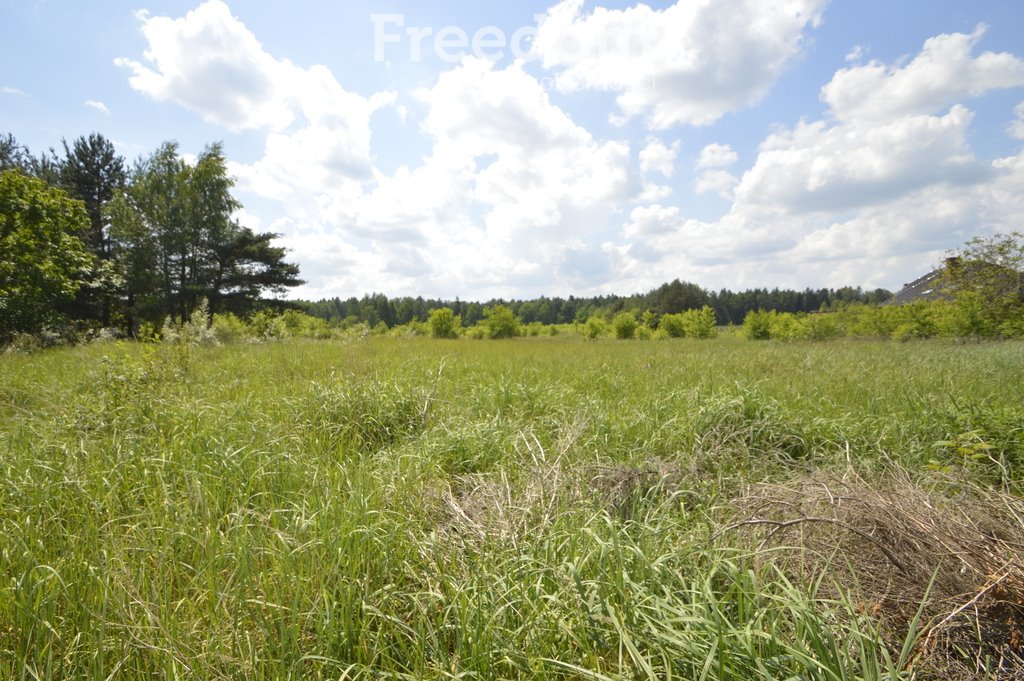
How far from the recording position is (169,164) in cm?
2178

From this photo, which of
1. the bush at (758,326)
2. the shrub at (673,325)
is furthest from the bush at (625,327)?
the bush at (758,326)

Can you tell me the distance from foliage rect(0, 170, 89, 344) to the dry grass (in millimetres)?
17407

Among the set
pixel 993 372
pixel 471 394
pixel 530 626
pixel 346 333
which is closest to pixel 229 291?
pixel 346 333

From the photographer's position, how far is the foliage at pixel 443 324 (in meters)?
30.0

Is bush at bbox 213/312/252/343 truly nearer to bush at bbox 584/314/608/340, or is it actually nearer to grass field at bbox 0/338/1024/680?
grass field at bbox 0/338/1024/680

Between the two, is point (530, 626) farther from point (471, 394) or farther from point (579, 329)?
point (579, 329)

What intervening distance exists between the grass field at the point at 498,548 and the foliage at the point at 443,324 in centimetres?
2623

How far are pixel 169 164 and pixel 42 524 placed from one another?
27.5m

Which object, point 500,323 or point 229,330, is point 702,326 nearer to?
point 500,323

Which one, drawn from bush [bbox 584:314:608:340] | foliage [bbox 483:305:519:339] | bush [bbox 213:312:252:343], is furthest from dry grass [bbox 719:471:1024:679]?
bush [bbox 584:314:608:340]

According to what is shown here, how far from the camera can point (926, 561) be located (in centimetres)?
150

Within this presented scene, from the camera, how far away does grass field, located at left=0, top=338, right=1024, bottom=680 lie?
1252mm

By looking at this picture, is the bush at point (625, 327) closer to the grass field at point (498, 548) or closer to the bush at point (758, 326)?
the bush at point (758, 326)

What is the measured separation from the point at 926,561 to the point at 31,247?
18999 mm
